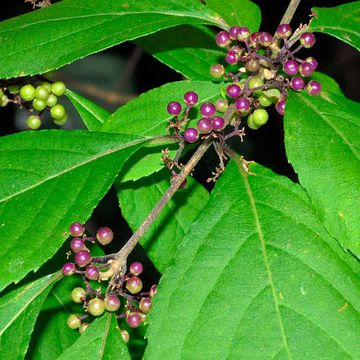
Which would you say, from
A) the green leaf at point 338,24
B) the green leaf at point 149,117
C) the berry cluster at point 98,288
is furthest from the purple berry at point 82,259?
the green leaf at point 338,24

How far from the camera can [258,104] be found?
1.64 metres

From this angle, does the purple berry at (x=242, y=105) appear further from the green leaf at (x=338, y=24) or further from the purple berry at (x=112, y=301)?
the purple berry at (x=112, y=301)

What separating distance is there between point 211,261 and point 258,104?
42 cm

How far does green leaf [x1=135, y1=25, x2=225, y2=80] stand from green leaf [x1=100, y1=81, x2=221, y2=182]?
0.10 metres

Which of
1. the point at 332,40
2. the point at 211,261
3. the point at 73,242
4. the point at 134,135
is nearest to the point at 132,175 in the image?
the point at 134,135

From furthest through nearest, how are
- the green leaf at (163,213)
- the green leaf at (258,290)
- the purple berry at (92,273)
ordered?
the green leaf at (163,213) < the purple berry at (92,273) < the green leaf at (258,290)

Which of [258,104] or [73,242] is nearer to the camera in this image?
[73,242]

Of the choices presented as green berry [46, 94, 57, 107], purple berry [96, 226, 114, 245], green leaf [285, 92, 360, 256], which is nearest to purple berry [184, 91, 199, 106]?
green leaf [285, 92, 360, 256]

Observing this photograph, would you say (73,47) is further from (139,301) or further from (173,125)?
(139,301)

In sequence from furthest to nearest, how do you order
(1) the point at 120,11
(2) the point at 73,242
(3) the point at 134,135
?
(1) the point at 120,11 → (3) the point at 134,135 → (2) the point at 73,242

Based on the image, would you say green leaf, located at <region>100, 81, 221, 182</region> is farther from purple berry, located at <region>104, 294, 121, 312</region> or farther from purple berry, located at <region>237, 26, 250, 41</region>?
purple berry, located at <region>104, 294, 121, 312</region>

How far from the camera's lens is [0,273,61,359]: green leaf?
1558 millimetres

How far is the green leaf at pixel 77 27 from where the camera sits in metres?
1.69

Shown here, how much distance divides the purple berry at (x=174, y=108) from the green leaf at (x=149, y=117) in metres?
0.10
